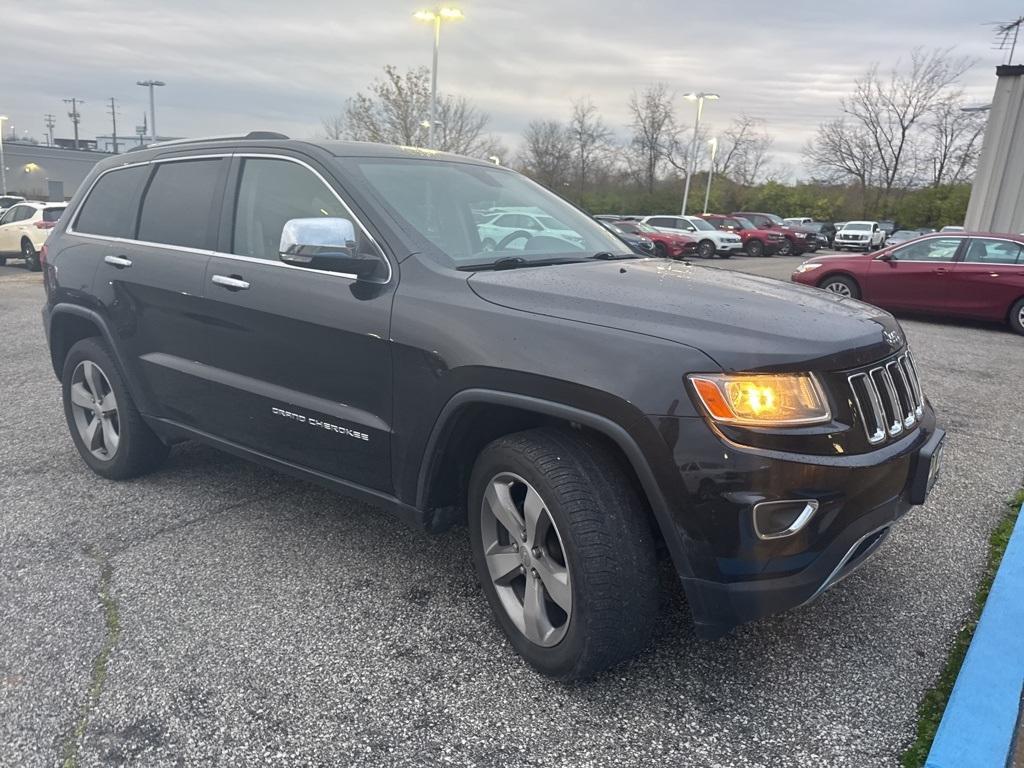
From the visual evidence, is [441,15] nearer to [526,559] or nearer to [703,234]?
[703,234]

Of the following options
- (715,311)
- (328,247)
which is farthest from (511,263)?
(715,311)

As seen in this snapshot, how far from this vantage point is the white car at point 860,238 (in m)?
34.9

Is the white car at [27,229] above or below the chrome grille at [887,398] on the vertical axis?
below

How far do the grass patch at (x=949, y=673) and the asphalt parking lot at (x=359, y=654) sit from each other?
37 mm

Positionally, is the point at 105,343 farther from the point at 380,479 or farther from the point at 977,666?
the point at 977,666

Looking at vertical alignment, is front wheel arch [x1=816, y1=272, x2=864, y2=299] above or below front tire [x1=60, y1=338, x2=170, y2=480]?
above

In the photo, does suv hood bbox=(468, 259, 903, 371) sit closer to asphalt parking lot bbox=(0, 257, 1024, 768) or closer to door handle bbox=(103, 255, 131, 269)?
asphalt parking lot bbox=(0, 257, 1024, 768)

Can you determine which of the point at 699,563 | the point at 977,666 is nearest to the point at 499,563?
the point at 699,563

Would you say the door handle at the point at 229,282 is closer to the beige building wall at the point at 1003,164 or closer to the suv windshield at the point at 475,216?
the suv windshield at the point at 475,216

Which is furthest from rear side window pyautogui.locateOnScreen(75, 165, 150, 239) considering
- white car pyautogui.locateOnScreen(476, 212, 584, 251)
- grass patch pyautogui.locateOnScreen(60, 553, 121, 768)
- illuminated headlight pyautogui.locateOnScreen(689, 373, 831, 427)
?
illuminated headlight pyautogui.locateOnScreen(689, 373, 831, 427)

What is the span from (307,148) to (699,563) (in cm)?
234

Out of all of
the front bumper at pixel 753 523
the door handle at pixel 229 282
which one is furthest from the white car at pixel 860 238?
the front bumper at pixel 753 523

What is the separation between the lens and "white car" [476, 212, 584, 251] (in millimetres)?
3227

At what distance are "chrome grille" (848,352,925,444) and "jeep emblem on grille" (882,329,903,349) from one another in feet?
0.14
